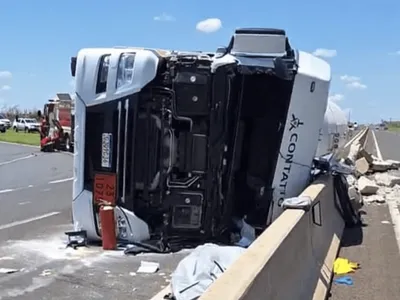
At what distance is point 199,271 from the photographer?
640 cm

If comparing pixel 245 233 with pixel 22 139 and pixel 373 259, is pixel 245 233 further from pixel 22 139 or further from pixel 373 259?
pixel 22 139

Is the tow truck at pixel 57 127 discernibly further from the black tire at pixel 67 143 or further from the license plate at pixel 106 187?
the license plate at pixel 106 187

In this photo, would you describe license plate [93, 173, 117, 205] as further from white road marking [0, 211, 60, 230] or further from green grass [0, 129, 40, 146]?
green grass [0, 129, 40, 146]

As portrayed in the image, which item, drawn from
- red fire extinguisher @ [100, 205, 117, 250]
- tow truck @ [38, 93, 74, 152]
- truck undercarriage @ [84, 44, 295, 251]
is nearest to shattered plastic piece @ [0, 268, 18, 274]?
red fire extinguisher @ [100, 205, 117, 250]

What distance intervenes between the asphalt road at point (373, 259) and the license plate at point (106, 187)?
3235mm

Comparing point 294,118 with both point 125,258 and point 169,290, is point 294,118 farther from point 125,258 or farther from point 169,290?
point 169,290

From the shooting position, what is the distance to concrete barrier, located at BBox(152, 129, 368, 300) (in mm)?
4020

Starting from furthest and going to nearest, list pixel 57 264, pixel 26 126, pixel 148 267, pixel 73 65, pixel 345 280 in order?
pixel 26 126, pixel 73 65, pixel 57 264, pixel 148 267, pixel 345 280

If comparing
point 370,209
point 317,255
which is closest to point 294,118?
point 317,255

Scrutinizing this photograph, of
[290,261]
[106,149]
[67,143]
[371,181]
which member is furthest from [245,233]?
[67,143]

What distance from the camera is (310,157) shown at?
1030 cm

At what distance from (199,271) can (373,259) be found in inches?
129

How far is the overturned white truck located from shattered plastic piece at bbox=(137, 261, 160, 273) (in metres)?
0.96

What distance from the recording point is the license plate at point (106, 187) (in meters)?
9.23
